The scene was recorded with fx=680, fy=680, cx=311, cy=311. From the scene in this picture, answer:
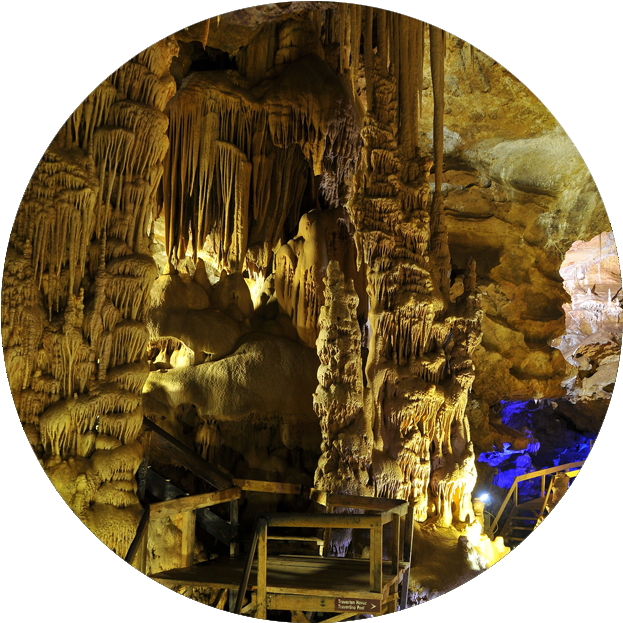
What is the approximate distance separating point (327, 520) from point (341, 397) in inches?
108

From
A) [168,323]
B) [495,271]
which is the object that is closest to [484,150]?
[495,271]

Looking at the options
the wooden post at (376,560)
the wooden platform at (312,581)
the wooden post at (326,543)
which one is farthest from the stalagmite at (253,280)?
the wooden post at (376,560)

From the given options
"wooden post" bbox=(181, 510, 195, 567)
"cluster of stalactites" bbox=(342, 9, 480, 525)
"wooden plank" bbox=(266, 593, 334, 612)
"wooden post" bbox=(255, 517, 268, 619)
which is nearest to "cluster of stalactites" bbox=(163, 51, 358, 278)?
"cluster of stalactites" bbox=(342, 9, 480, 525)

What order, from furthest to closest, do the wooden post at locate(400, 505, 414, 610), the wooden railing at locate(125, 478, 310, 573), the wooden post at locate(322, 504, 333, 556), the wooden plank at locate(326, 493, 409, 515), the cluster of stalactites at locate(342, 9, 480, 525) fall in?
the cluster of stalactites at locate(342, 9, 480, 525) < the wooden post at locate(322, 504, 333, 556) < the wooden plank at locate(326, 493, 409, 515) < the wooden post at locate(400, 505, 414, 610) < the wooden railing at locate(125, 478, 310, 573)

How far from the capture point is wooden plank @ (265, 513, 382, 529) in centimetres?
425

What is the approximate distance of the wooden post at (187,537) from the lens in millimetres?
5955

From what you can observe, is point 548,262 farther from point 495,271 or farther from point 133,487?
point 133,487

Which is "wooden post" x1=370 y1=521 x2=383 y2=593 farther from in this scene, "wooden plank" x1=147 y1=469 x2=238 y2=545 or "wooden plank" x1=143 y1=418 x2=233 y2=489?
"wooden plank" x1=147 y1=469 x2=238 y2=545

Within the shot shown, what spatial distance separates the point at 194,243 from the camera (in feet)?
30.6

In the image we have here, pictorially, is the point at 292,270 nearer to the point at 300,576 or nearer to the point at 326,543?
the point at 326,543

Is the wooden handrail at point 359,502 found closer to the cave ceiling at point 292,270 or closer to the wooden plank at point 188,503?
the wooden plank at point 188,503

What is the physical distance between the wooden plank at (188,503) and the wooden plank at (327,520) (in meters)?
1.24

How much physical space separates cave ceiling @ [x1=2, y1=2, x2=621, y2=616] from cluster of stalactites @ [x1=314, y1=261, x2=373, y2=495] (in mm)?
23

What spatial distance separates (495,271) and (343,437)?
6.08 m
